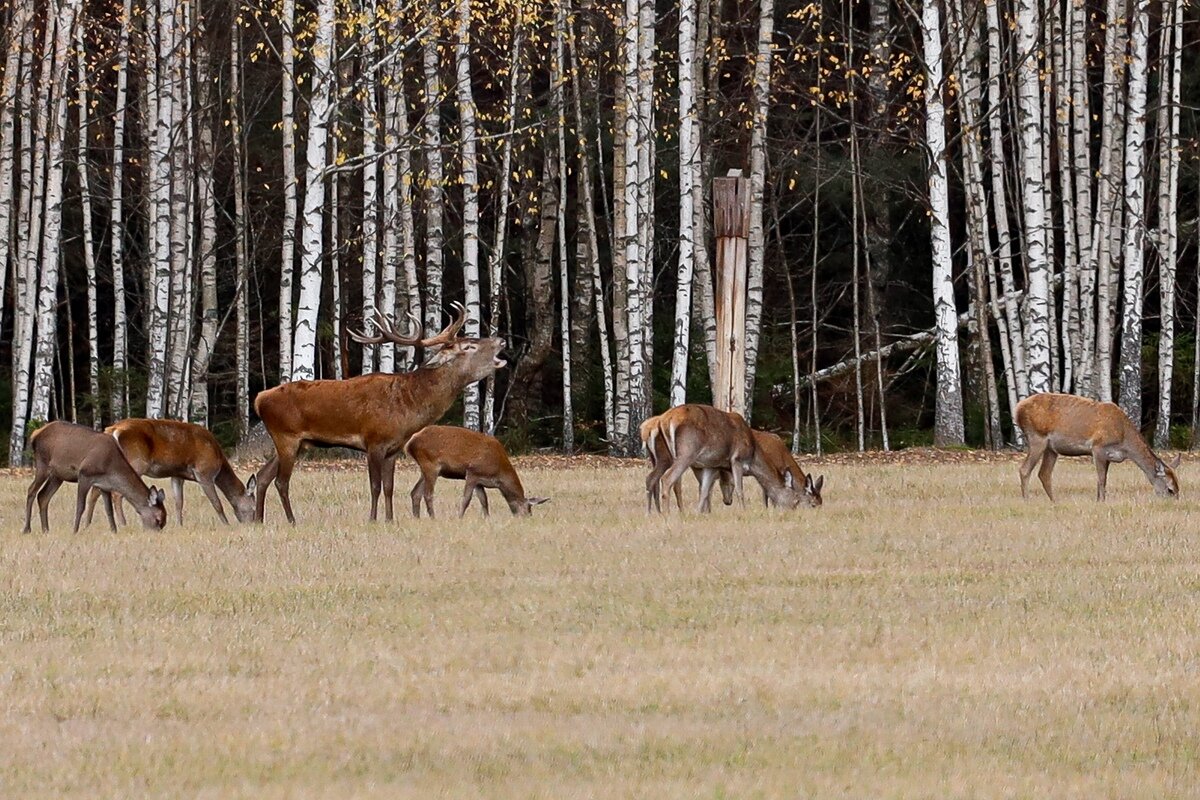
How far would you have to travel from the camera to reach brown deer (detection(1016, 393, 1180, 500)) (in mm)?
18703

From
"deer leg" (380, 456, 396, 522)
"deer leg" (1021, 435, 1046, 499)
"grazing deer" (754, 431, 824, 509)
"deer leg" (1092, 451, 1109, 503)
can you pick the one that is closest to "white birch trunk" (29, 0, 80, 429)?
"deer leg" (380, 456, 396, 522)

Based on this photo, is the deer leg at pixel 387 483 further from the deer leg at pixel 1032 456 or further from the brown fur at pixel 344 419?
the deer leg at pixel 1032 456

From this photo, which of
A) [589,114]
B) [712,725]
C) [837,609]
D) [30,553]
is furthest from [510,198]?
[712,725]

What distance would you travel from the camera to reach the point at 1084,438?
18766mm

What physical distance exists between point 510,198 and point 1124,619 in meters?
23.0

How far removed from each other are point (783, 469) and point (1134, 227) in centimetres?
1130

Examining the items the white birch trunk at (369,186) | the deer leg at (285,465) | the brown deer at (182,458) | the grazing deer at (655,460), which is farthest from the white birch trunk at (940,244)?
the brown deer at (182,458)

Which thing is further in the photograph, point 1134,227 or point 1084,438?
point 1134,227

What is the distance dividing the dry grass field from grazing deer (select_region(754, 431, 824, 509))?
156cm

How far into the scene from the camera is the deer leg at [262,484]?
16891 mm

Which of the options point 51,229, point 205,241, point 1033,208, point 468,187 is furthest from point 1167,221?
point 51,229

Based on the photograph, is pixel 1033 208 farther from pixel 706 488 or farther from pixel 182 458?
pixel 182 458

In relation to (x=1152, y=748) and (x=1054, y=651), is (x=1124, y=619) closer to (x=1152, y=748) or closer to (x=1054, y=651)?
(x=1054, y=651)

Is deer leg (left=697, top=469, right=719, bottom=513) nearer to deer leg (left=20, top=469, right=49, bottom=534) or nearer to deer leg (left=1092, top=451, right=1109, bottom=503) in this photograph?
deer leg (left=1092, top=451, right=1109, bottom=503)
